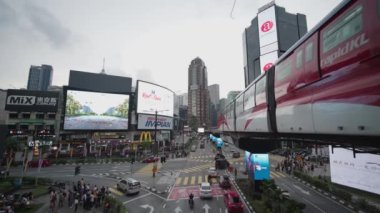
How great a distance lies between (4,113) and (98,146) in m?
23.3

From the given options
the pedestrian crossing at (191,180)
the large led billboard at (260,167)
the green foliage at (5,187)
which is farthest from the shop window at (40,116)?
the large led billboard at (260,167)

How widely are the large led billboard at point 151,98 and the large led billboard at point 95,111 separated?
4.12 m

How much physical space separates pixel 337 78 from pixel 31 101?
65.2 m

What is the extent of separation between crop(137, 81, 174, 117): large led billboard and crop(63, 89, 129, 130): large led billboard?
162 inches

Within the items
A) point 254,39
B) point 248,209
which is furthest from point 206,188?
point 254,39

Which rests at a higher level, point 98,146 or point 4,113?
point 4,113

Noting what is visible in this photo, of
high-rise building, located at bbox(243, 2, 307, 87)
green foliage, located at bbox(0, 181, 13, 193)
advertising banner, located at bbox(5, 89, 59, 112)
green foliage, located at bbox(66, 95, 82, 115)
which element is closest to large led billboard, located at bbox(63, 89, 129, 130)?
green foliage, located at bbox(66, 95, 82, 115)

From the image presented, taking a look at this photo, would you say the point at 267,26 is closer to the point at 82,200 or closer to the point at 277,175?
the point at 277,175

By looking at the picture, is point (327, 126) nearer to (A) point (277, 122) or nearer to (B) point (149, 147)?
(A) point (277, 122)

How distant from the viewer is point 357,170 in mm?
19984

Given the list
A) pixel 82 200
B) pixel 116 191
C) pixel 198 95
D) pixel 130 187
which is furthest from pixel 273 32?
pixel 198 95

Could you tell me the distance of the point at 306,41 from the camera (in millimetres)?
6617

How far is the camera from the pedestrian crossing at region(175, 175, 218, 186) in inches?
1096

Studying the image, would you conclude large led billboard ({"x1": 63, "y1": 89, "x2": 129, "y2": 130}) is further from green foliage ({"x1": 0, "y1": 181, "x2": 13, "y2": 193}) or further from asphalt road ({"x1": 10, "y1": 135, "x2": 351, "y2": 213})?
green foliage ({"x1": 0, "y1": 181, "x2": 13, "y2": 193})
